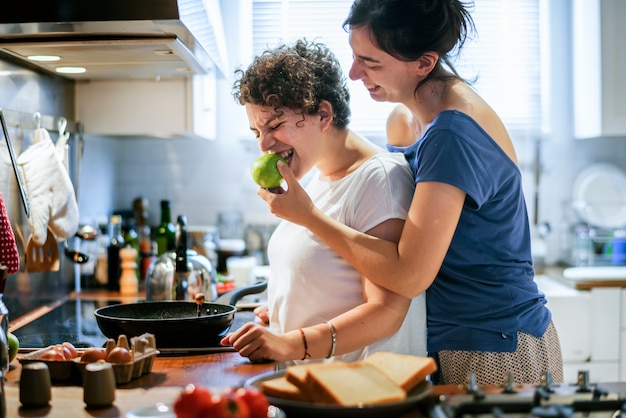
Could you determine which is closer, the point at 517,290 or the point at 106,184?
the point at 517,290

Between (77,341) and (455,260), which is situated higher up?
(455,260)

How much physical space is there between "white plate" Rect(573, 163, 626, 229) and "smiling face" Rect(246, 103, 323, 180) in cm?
249

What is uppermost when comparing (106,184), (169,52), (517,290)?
(169,52)

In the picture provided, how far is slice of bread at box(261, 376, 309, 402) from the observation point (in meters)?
1.28

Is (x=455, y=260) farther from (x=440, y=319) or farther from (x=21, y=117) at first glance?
(x=21, y=117)

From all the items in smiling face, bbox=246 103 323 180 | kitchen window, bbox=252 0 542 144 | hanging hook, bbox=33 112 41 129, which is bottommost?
smiling face, bbox=246 103 323 180

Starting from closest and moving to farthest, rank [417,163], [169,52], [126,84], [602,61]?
1. [417,163]
2. [169,52]
3. [126,84]
4. [602,61]

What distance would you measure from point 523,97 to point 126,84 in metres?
2.07

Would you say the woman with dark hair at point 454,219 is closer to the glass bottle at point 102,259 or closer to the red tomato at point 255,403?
the red tomato at point 255,403

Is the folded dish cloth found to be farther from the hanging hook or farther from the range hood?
the range hood

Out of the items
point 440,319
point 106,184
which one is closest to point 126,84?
point 106,184

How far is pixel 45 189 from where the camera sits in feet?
7.89

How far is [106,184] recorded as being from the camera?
383cm

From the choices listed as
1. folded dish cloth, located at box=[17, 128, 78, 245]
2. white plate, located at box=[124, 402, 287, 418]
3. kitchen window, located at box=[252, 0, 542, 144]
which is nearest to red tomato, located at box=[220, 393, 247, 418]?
white plate, located at box=[124, 402, 287, 418]
